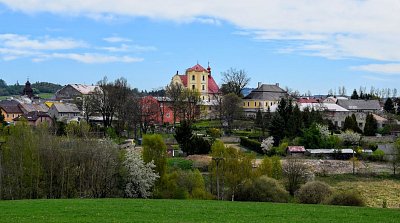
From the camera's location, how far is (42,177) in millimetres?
30484

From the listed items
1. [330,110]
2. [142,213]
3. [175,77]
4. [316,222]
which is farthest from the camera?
[175,77]

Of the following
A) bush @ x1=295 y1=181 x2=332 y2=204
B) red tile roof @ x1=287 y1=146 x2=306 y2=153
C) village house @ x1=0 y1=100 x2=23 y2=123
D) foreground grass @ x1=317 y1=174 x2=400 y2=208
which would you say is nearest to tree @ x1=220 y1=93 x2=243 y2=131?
red tile roof @ x1=287 y1=146 x2=306 y2=153

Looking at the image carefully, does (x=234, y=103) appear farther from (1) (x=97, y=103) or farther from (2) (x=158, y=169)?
(2) (x=158, y=169)

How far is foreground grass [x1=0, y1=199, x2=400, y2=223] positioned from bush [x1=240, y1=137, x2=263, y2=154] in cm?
3146

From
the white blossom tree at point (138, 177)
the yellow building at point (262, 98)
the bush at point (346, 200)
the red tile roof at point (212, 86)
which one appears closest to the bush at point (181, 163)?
the white blossom tree at point (138, 177)

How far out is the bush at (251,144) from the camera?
→ 53.8 m

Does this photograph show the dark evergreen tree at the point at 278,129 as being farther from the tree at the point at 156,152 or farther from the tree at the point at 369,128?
the tree at the point at 156,152

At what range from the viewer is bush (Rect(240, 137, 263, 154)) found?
53.8 metres

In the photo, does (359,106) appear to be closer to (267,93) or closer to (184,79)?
(267,93)

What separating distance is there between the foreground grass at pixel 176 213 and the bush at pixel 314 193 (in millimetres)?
6602

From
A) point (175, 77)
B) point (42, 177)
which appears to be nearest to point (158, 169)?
point (42, 177)

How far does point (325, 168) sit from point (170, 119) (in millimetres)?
35834

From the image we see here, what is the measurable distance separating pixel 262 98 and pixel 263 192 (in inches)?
2326

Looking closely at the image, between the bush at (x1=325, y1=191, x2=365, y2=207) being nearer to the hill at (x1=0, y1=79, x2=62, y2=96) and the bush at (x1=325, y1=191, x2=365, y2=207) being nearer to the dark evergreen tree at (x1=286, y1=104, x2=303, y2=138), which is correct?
the dark evergreen tree at (x1=286, y1=104, x2=303, y2=138)
